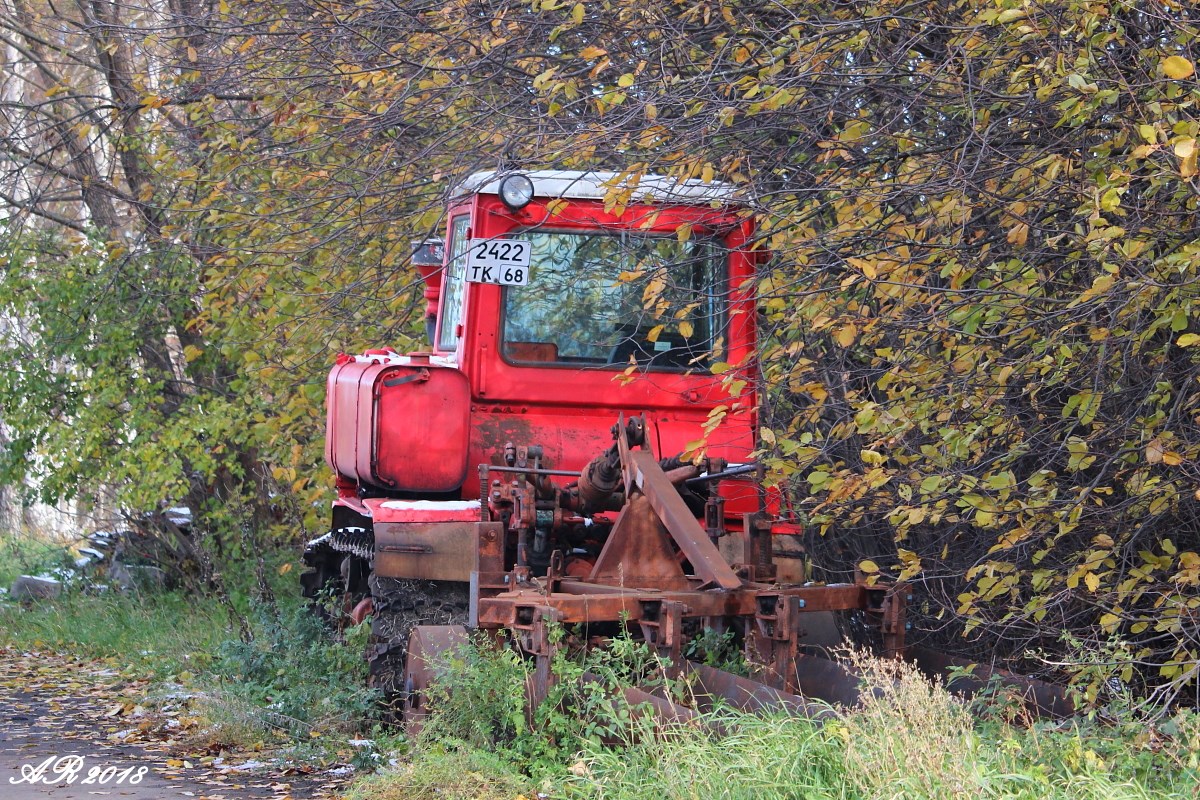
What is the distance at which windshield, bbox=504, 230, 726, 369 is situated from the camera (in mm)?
7414

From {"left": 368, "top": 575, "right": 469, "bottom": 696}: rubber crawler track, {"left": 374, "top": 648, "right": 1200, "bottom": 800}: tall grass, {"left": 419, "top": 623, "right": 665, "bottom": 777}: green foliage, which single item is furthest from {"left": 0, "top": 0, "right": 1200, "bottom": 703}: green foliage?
{"left": 368, "top": 575, "right": 469, "bottom": 696}: rubber crawler track

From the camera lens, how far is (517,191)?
714cm

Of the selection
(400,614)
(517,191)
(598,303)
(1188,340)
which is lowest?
(400,614)

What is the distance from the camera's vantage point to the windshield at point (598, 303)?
292 inches

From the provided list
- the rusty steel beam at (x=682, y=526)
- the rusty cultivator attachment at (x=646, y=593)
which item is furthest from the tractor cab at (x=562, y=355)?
the rusty steel beam at (x=682, y=526)

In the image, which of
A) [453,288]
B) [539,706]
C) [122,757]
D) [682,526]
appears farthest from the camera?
[453,288]

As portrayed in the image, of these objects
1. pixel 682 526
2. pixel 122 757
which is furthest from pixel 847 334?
pixel 122 757

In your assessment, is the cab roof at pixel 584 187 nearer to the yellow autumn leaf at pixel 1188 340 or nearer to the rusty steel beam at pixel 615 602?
the rusty steel beam at pixel 615 602

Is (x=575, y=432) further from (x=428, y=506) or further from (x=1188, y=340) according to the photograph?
(x=1188, y=340)

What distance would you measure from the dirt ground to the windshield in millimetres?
2458

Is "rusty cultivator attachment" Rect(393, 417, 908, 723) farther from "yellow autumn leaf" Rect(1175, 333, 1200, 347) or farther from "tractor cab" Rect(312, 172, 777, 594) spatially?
"yellow autumn leaf" Rect(1175, 333, 1200, 347)

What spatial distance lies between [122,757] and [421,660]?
1.75 meters

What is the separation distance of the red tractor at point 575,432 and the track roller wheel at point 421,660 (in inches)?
0.6

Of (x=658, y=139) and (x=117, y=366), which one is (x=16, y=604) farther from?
(x=658, y=139)
